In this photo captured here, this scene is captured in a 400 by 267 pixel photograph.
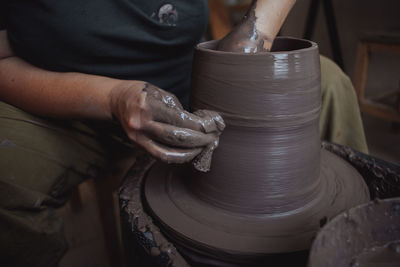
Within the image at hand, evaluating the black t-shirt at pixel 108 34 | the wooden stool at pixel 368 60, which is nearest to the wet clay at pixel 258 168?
the black t-shirt at pixel 108 34

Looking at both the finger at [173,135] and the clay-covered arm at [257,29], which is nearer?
the finger at [173,135]

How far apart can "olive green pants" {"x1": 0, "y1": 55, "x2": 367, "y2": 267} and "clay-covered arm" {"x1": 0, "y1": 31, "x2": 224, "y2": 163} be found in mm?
81

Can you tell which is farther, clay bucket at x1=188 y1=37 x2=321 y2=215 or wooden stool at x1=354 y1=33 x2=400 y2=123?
wooden stool at x1=354 y1=33 x2=400 y2=123

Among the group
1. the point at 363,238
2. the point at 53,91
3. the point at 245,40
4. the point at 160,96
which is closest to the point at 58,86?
the point at 53,91

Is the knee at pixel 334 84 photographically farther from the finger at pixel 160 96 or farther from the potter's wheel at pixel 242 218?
the finger at pixel 160 96

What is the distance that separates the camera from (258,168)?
0.77 meters

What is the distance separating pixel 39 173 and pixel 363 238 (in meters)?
0.89

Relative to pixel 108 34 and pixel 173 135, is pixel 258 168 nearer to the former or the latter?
pixel 173 135

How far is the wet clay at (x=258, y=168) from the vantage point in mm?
714

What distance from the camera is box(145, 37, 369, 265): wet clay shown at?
0.71 meters

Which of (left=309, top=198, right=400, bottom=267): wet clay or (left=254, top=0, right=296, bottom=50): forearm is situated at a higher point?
(left=254, top=0, right=296, bottom=50): forearm

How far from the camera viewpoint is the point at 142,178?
0.97 meters

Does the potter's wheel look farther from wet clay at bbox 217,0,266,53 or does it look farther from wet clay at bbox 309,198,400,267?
wet clay at bbox 217,0,266,53

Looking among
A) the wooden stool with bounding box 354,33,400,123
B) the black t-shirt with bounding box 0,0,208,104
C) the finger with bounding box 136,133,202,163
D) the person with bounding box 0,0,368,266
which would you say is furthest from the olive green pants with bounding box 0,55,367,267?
the wooden stool with bounding box 354,33,400,123
